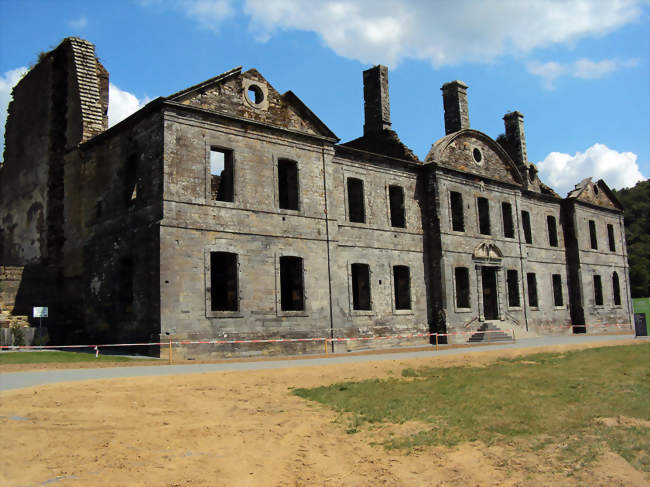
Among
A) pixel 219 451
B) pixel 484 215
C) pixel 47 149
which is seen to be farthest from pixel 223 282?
pixel 219 451

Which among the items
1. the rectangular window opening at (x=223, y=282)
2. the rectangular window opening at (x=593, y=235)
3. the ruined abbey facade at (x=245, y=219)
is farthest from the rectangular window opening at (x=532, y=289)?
the rectangular window opening at (x=223, y=282)

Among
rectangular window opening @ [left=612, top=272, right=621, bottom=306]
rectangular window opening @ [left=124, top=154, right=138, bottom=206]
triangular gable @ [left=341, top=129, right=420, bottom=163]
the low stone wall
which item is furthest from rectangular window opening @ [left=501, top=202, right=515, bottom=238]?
the low stone wall

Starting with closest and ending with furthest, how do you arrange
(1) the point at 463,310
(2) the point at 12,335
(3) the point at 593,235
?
(2) the point at 12,335
(1) the point at 463,310
(3) the point at 593,235

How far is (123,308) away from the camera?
17703 mm

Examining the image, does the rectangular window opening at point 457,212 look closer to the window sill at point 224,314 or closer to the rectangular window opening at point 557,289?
the rectangular window opening at point 557,289

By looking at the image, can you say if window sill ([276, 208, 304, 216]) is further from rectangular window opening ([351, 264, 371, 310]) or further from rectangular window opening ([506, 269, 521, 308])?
rectangular window opening ([506, 269, 521, 308])

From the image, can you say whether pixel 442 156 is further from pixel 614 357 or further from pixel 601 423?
pixel 601 423

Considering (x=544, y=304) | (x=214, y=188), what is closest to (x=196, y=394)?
(x=214, y=188)

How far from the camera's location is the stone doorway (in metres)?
27.0

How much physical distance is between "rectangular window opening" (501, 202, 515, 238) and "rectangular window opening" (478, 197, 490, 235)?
4.88ft

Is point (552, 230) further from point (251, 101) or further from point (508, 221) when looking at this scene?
point (251, 101)

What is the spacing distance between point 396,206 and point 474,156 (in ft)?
18.1

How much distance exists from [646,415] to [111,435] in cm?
842

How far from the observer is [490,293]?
89.5 feet
